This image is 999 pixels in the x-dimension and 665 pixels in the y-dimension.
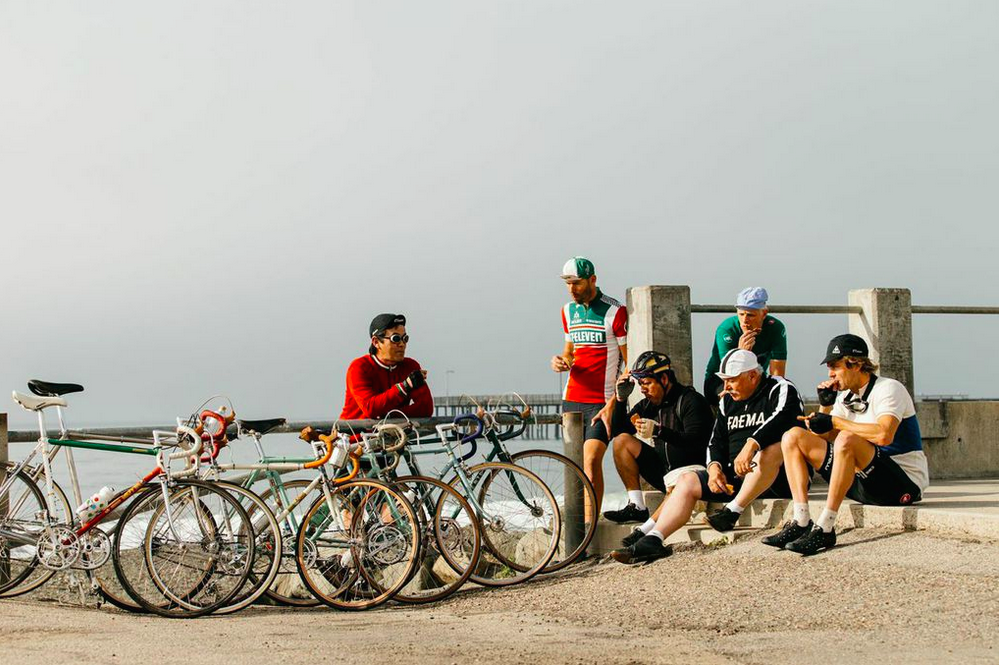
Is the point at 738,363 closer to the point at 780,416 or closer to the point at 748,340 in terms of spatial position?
the point at 780,416

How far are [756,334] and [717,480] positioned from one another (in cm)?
143

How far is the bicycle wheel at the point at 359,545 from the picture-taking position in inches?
329

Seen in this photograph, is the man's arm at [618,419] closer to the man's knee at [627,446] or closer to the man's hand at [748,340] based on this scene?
the man's knee at [627,446]

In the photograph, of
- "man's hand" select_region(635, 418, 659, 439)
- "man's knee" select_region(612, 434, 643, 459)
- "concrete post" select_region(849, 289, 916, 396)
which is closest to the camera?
"man's hand" select_region(635, 418, 659, 439)

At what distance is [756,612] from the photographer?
23.9ft

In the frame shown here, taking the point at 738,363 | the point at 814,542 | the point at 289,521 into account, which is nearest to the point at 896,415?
the point at 814,542

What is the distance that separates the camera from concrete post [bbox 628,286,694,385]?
10.6 m

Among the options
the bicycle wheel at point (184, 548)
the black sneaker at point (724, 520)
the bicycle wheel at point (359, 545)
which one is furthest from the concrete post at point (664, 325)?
the bicycle wheel at point (184, 548)

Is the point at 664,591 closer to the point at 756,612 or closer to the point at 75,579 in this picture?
A: the point at 756,612

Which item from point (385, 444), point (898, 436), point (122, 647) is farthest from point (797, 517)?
point (122, 647)

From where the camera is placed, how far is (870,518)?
343 inches

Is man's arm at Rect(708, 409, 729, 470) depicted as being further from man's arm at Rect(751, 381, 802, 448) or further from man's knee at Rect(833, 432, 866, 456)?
man's knee at Rect(833, 432, 866, 456)

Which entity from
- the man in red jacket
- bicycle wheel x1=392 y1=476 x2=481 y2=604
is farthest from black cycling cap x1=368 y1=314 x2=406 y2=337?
bicycle wheel x1=392 y1=476 x2=481 y2=604

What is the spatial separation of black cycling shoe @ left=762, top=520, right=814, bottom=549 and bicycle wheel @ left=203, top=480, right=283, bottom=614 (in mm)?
3285
